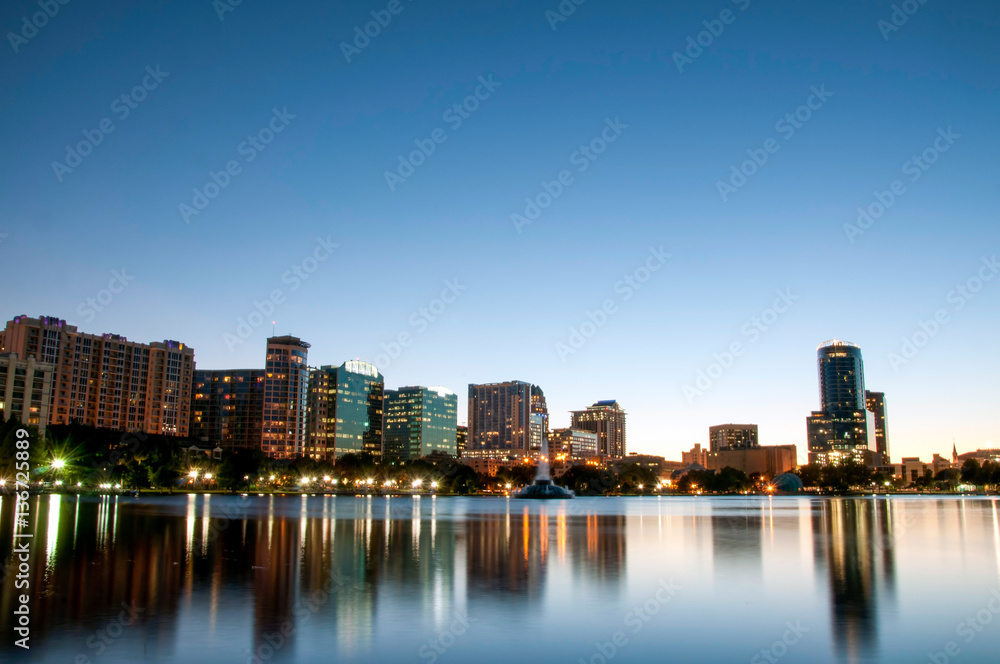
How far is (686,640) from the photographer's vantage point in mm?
20766

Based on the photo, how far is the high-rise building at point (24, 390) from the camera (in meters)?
162

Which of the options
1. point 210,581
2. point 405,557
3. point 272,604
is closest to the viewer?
point 272,604

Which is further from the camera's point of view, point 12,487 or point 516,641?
point 12,487

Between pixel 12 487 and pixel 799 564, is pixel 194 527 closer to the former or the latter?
pixel 799 564

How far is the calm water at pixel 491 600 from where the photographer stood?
19.0 metres

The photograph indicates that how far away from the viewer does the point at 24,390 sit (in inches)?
6575

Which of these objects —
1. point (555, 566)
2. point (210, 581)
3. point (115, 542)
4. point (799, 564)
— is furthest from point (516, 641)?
point (115, 542)

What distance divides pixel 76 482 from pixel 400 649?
453ft

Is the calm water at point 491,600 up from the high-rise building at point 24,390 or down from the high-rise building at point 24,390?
down

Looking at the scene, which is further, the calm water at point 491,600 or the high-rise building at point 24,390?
the high-rise building at point 24,390

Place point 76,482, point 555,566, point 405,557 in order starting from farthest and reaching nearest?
point 76,482 → point 405,557 → point 555,566

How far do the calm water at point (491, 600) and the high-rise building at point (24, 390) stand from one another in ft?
445

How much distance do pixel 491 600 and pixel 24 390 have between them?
174 meters

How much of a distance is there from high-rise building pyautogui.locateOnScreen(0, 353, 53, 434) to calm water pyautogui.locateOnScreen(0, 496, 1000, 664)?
13559cm
